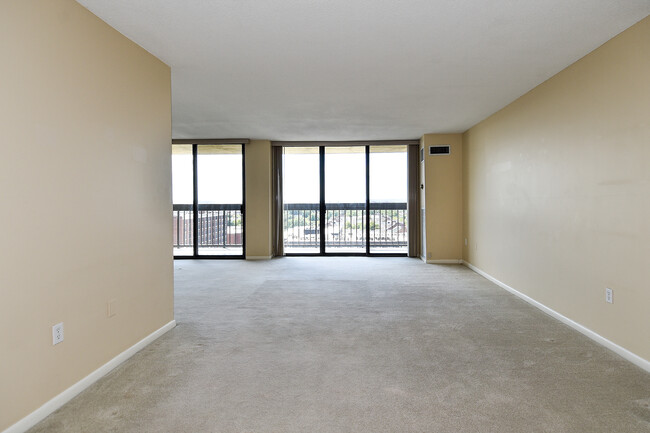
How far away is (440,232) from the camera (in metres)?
6.57

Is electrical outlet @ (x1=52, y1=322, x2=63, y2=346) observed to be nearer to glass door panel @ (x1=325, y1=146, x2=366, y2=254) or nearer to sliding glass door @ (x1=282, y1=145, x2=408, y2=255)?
sliding glass door @ (x1=282, y1=145, x2=408, y2=255)

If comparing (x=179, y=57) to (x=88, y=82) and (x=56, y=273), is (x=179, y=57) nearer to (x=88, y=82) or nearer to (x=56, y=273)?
(x=88, y=82)

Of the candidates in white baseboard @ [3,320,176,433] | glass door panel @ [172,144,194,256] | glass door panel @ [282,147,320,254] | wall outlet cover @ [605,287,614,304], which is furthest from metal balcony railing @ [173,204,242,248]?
wall outlet cover @ [605,287,614,304]

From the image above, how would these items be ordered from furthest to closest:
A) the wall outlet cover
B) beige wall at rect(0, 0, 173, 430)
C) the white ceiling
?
the wall outlet cover < the white ceiling < beige wall at rect(0, 0, 173, 430)

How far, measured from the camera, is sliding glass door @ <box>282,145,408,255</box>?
7.24 meters

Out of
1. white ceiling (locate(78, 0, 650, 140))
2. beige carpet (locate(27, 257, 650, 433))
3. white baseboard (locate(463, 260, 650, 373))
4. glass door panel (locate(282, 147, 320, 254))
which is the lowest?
beige carpet (locate(27, 257, 650, 433))

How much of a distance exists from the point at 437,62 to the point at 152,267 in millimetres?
2956

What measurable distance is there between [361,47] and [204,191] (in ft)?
17.0

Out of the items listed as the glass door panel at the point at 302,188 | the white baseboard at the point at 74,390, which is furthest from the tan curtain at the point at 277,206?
the white baseboard at the point at 74,390

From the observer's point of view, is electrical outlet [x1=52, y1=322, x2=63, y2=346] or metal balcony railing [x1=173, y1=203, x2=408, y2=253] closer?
electrical outlet [x1=52, y1=322, x2=63, y2=346]

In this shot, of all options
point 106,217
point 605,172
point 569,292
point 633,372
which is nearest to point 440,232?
point 569,292

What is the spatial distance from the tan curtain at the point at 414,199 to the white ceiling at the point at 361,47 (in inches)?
89.0

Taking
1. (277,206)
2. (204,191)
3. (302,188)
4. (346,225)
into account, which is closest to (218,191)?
(204,191)

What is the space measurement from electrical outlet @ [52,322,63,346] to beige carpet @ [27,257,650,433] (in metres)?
0.36
